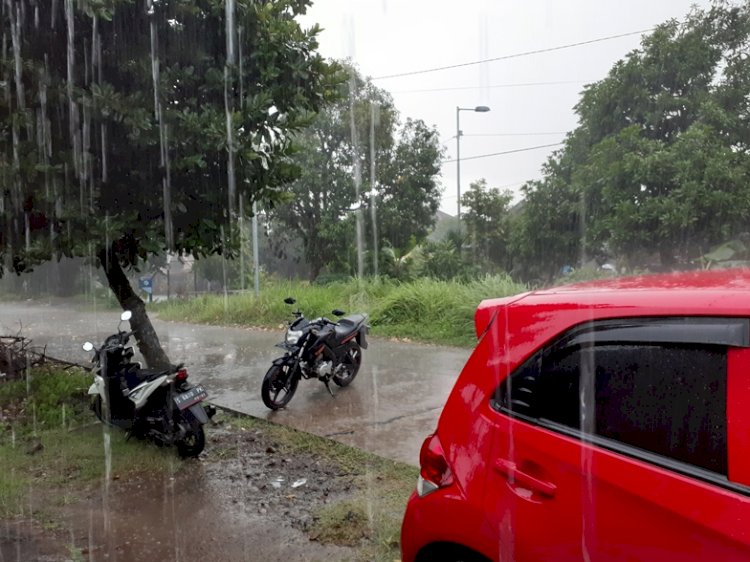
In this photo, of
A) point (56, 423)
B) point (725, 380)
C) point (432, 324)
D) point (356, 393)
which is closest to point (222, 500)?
point (56, 423)

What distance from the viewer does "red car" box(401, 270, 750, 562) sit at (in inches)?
67.9

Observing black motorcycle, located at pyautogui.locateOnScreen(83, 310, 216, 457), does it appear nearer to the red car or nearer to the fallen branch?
the fallen branch

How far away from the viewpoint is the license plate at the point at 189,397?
5152mm

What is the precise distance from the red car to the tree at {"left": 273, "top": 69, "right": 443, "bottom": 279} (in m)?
18.3

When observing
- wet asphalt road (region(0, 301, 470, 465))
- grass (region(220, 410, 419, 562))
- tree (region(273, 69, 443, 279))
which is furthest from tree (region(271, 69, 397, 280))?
grass (region(220, 410, 419, 562))

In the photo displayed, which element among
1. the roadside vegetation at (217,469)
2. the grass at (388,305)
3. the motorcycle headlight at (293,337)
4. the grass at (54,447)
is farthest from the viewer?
the grass at (388,305)

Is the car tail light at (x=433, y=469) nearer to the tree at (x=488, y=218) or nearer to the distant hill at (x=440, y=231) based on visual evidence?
the distant hill at (x=440, y=231)

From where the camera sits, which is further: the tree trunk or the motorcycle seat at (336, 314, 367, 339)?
the motorcycle seat at (336, 314, 367, 339)

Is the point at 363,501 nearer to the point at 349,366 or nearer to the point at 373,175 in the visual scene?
the point at 349,366

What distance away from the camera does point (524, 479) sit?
81.2 inches

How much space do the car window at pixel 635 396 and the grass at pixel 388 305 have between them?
851 centimetres

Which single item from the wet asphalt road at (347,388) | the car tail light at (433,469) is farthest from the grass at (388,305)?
the car tail light at (433,469)

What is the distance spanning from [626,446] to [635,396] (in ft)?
0.49

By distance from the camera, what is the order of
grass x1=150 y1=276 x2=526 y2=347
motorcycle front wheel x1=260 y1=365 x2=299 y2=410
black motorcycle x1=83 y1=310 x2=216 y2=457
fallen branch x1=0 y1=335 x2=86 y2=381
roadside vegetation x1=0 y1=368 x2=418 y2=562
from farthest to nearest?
1. grass x1=150 y1=276 x2=526 y2=347
2. fallen branch x1=0 y1=335 x2=86 y2=381
3. motorcycle front wheel x1=260 y1=365 x2=299 y2=410
4. black motorcycle x1=83 y1=310 x2=216 y2=457
5. roadside vegetation x1=0 y1=368 x2=418 y2=562
